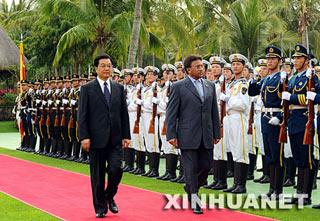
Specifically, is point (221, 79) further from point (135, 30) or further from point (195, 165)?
point (135, 30)

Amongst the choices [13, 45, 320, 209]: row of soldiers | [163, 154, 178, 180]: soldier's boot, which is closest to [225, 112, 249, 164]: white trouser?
[13, 45, 320, 209]: row of soldiers

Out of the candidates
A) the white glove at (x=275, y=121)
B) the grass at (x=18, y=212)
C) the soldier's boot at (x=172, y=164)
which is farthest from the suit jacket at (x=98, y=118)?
the soldier's boot at (x=172, y=164)

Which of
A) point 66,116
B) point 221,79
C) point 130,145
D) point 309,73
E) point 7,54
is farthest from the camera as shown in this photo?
point 7,54

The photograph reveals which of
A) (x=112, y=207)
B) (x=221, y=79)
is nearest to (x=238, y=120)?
(x=221, y=79)

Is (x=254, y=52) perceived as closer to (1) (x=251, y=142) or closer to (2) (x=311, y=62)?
(1) (x=251, y=142)

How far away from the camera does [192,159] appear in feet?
27.3

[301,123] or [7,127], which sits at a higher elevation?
[301,123]

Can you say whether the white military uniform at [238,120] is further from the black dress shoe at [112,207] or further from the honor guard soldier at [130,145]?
the honor guard soldier at [130,145]

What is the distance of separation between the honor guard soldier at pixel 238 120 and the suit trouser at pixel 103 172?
249 cm

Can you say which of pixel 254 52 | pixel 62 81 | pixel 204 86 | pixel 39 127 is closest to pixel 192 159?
pixel 204 86

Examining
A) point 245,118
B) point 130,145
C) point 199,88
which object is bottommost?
point 130,145

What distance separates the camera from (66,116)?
1658 cm

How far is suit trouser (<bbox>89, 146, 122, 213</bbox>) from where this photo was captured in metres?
8.18

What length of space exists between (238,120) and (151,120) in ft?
8.37
